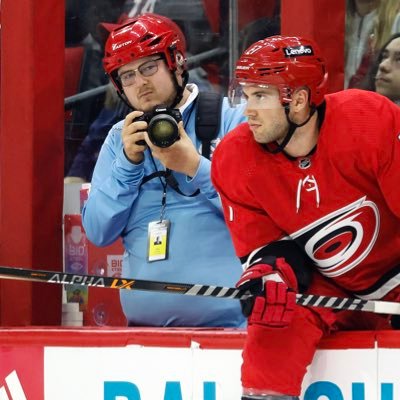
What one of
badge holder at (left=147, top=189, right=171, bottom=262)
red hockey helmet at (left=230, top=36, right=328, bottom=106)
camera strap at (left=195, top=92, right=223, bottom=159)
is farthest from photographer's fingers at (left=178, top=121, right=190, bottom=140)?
red hockey helmet at (left=230, top=36, right=328, bottom=106)

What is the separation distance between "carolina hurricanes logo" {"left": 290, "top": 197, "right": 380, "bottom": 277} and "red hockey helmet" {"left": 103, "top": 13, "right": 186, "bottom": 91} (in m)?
0.68

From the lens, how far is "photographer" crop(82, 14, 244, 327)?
3.16m

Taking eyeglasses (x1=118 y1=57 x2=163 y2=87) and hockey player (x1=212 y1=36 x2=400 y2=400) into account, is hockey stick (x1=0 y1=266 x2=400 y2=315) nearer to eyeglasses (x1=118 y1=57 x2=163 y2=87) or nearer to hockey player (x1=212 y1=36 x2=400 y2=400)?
hockey player (x1=212 y1=36 x2=400 y2=400)

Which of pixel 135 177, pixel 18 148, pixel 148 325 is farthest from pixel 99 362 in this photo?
pixel 18 148

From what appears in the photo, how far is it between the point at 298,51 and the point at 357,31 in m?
1.02

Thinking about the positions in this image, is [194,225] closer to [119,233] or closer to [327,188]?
[119,233]

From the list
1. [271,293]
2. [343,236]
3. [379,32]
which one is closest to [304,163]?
[343,236]

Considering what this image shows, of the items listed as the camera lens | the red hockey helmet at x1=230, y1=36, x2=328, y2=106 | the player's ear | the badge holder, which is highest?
the red hockey helmet at x1=230, y1=36, x2=328, y2=106

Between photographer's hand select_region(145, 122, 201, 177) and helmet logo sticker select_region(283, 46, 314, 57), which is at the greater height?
helmet logo sticker select_region(283, 46, 314, 57)

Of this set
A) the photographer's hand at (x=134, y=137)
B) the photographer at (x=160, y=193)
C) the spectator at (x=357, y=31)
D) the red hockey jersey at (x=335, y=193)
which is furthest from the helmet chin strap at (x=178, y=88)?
the spectator at (x=357, y=31)

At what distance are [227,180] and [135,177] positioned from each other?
1.42ft

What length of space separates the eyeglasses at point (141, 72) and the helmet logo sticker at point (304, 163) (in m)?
0.61

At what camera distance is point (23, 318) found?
3.76 m

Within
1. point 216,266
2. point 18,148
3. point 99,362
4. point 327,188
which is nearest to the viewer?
point 327,188
